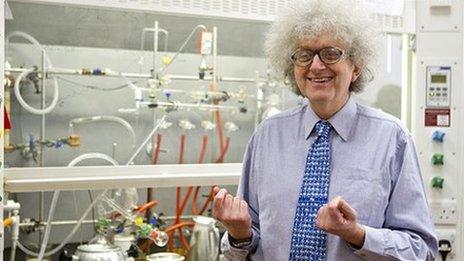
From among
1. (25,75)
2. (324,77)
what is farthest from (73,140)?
(324,77)

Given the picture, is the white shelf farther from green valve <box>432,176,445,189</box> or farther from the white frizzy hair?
the white frizzy hair

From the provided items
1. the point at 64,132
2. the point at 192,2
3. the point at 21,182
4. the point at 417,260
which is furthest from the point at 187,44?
the point at 417,260

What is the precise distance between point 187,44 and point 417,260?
2855 millimetres

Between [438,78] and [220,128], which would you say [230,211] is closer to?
[438,78]

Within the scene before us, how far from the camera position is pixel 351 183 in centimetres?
132

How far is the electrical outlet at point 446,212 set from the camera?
8.09ft

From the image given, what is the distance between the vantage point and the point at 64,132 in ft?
11.9

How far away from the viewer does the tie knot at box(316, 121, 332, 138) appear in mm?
1395

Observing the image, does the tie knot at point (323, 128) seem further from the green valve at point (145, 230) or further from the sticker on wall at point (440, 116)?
the green valve at point (145, 230)

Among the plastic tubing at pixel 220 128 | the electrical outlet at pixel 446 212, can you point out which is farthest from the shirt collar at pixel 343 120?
the plastic tubing at pixel 220 128

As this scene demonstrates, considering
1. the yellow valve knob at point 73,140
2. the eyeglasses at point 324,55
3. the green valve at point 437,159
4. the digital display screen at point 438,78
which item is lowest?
the green valve at point 437,159

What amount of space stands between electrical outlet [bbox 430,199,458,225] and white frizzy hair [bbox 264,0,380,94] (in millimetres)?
1256

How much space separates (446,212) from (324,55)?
1.49 m

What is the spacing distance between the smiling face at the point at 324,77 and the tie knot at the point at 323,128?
6cm
